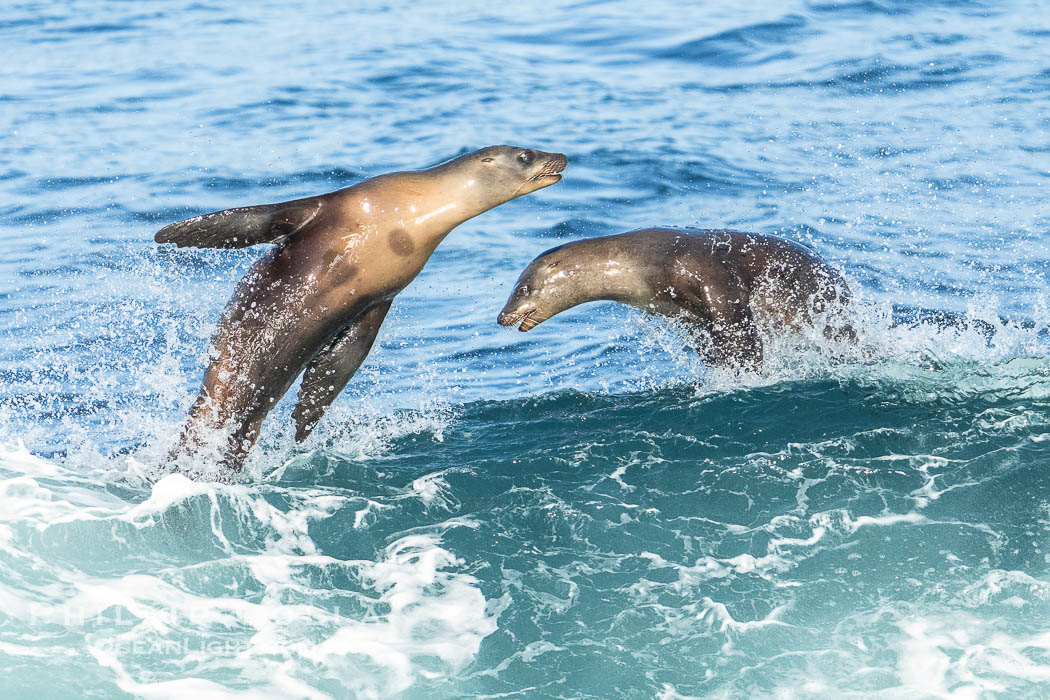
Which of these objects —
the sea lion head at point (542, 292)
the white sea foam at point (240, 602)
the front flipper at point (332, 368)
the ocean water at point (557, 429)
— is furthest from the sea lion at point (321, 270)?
the sea lion head at point (542, 292)

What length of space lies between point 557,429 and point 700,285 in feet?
5.12

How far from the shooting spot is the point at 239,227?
8.16 metres

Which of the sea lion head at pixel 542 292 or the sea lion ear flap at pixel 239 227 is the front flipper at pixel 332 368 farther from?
the sea lion head at pixel 542 292

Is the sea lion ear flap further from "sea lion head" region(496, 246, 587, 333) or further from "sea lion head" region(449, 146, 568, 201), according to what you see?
"sea lion head" region(496, 246, 587, 333)

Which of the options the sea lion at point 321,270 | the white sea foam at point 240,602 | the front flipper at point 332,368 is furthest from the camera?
the front flipper at point 332,368

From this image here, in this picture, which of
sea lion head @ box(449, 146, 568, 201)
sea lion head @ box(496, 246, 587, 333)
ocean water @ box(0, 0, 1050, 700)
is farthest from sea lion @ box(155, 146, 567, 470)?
sea lion head @ box(496, 246, 587, 333)

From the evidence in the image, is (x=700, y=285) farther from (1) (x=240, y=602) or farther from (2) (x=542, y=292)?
(1) (x=240, y=602)

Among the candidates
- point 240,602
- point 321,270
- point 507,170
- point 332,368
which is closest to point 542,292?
point 507,170

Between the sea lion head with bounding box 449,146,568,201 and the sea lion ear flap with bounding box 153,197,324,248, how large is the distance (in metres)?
1.11

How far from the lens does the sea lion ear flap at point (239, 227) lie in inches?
317

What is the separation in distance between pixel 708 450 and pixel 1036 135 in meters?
11.2

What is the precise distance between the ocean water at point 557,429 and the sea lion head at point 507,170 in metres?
1.76

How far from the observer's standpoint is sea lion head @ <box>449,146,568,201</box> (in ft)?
28.8

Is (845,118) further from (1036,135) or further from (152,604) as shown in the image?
(152,604)
